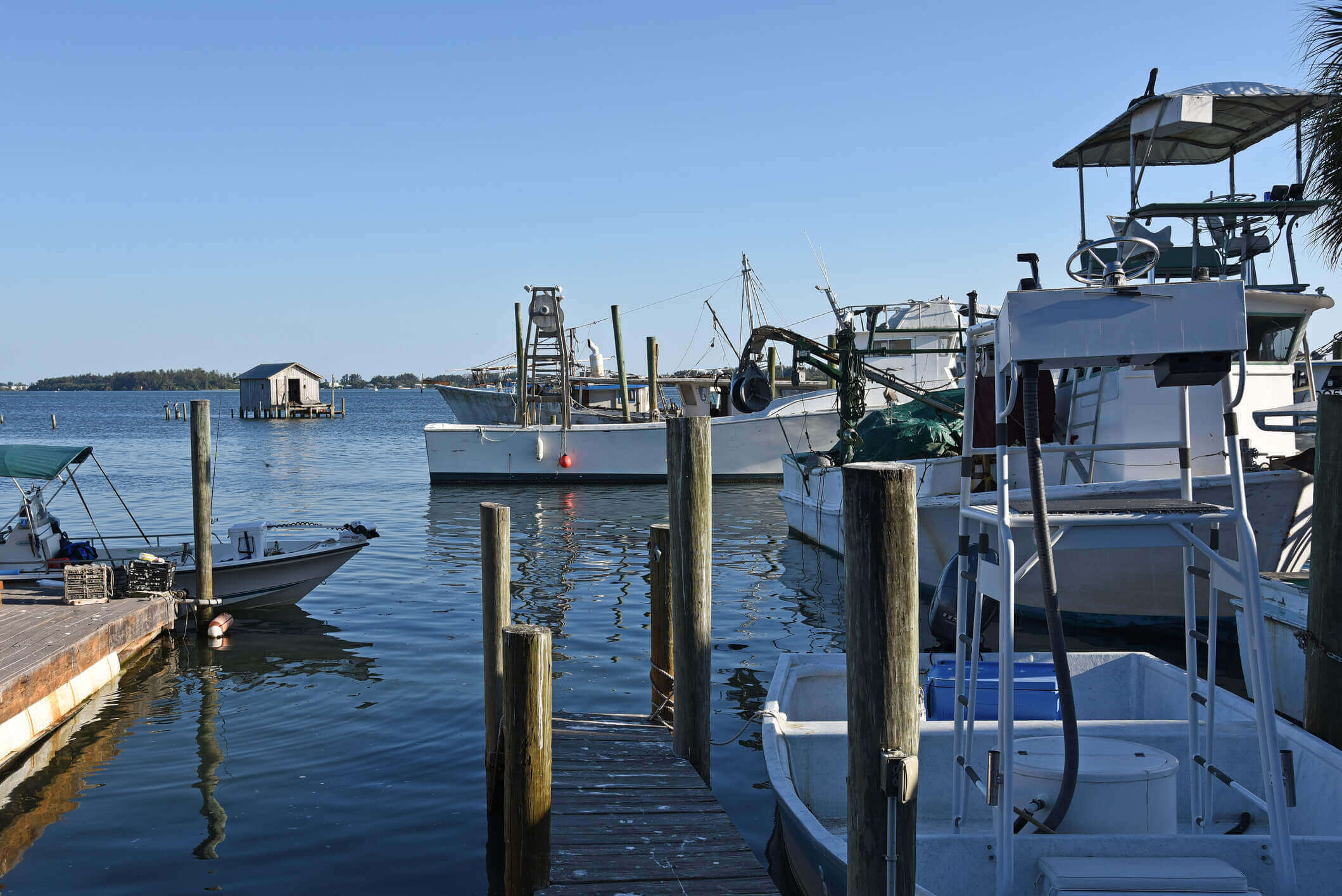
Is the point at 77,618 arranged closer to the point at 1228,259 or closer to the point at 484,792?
the point at 484,792

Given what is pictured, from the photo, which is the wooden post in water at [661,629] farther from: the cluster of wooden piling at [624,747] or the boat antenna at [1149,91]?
the boat antenna at [1149,91]

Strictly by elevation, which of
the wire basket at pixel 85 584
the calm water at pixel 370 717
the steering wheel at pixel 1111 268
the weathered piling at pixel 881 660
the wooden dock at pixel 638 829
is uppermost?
the steering wheel at pixel 1111 268

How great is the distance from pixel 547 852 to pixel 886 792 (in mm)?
2356

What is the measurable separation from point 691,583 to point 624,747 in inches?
54.6

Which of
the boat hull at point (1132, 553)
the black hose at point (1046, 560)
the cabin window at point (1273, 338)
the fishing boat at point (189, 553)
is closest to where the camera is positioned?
the black hose at point (1046, 560)

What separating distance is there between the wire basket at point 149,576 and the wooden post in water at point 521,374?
20251 mm

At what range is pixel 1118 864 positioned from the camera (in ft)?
13.9

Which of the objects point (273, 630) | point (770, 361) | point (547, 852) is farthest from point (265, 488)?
point (547, 852)

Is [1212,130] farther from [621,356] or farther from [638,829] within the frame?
[621,356]

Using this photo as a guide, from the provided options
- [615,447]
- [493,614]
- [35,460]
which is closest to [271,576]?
[35,460]

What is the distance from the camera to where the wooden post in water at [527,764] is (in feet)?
17.2

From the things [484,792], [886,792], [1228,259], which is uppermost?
[1228,259]

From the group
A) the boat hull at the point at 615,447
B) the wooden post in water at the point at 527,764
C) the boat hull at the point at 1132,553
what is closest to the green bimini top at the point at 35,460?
the boat hull at the point at 1132,553

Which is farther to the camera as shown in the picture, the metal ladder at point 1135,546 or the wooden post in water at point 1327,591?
the wooden post in water at point 1327,591
